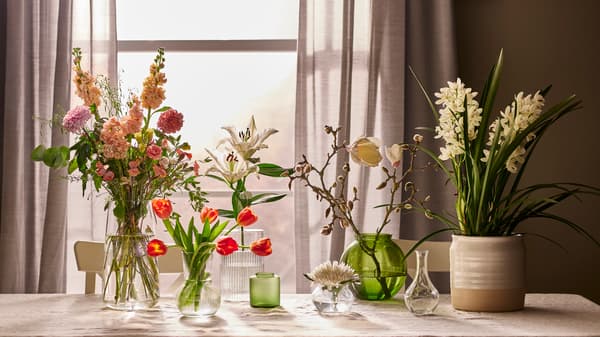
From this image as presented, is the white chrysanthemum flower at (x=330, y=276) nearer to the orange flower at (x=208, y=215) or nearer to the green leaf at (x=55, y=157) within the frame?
the orange flower at (x=208, y=215)

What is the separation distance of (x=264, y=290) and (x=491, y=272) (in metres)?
0.53

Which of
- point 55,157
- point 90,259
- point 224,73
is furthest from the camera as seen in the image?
point 224,73

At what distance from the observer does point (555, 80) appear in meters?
3.12

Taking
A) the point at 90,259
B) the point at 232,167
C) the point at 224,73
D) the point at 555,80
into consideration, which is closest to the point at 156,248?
the point at 232,167

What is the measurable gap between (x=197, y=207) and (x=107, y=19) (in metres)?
1.55

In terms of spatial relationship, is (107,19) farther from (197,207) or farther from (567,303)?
(567,303)

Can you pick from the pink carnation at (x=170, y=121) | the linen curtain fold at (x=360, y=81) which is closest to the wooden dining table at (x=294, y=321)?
the pink carnation at (x=170, y=121)

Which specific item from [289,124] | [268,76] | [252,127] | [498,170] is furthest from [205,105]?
[498,170]

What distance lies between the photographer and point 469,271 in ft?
5.52

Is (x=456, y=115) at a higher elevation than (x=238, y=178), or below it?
higher

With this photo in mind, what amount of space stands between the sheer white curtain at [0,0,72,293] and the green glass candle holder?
1.48m

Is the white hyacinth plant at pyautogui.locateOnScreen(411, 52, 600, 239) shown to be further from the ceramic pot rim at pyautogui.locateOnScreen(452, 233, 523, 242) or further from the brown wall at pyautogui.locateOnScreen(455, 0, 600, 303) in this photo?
the brown wall at pyautogui.locateOnScreen(455, 0, 600, 303)

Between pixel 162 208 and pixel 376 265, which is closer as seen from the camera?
pixel 162 208

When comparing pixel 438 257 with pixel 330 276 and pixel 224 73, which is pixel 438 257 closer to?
pixel 330 276
